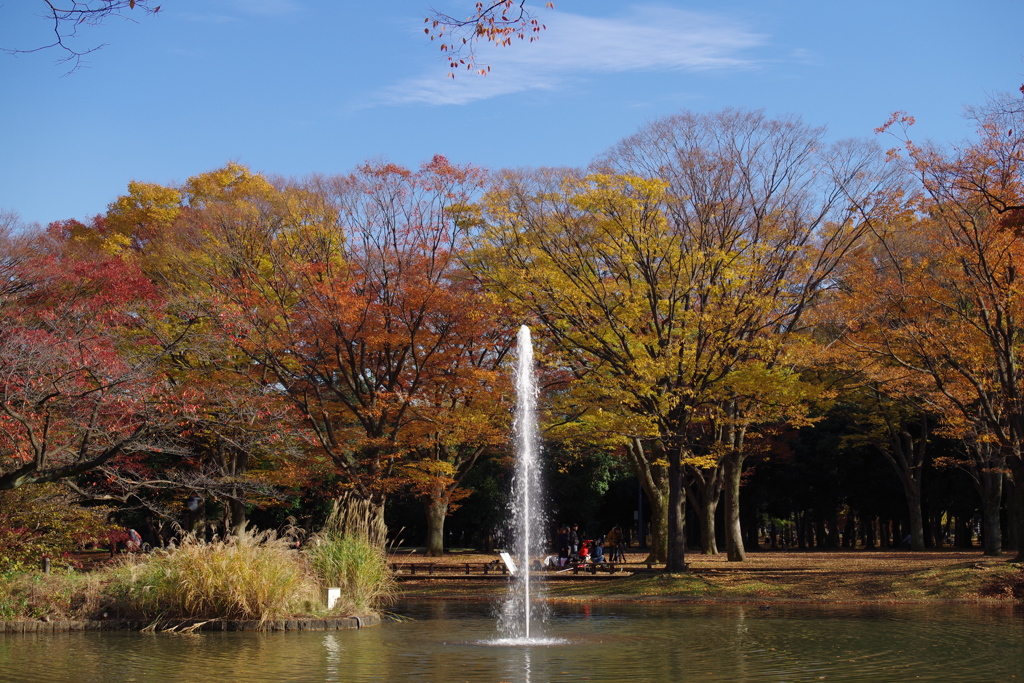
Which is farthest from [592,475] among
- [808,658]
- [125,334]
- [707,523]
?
[808,658]

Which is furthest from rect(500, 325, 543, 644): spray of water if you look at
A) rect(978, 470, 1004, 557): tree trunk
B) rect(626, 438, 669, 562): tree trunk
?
rect(978, 470, 1004, 557): tree trunk

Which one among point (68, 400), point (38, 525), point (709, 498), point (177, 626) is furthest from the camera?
point (709, 498)

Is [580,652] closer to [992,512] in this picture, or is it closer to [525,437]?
[525,437]

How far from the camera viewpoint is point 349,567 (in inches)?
561

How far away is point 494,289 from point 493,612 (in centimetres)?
844

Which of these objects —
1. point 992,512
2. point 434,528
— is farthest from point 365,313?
point 992,512

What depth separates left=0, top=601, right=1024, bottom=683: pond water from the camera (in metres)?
8.70

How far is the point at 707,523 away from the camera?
30.8 metres

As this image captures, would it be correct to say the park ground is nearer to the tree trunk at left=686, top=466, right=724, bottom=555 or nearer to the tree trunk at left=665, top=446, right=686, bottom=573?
the tree trunk at left=665, top=446, right=686, bottom=573

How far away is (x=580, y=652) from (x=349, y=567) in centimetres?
508

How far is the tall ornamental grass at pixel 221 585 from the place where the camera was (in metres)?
12.7

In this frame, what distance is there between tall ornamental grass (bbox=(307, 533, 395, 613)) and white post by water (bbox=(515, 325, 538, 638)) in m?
2.42

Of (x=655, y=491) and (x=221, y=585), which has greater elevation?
(x=655, y=491)

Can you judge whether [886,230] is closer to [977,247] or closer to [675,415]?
[977,247]
